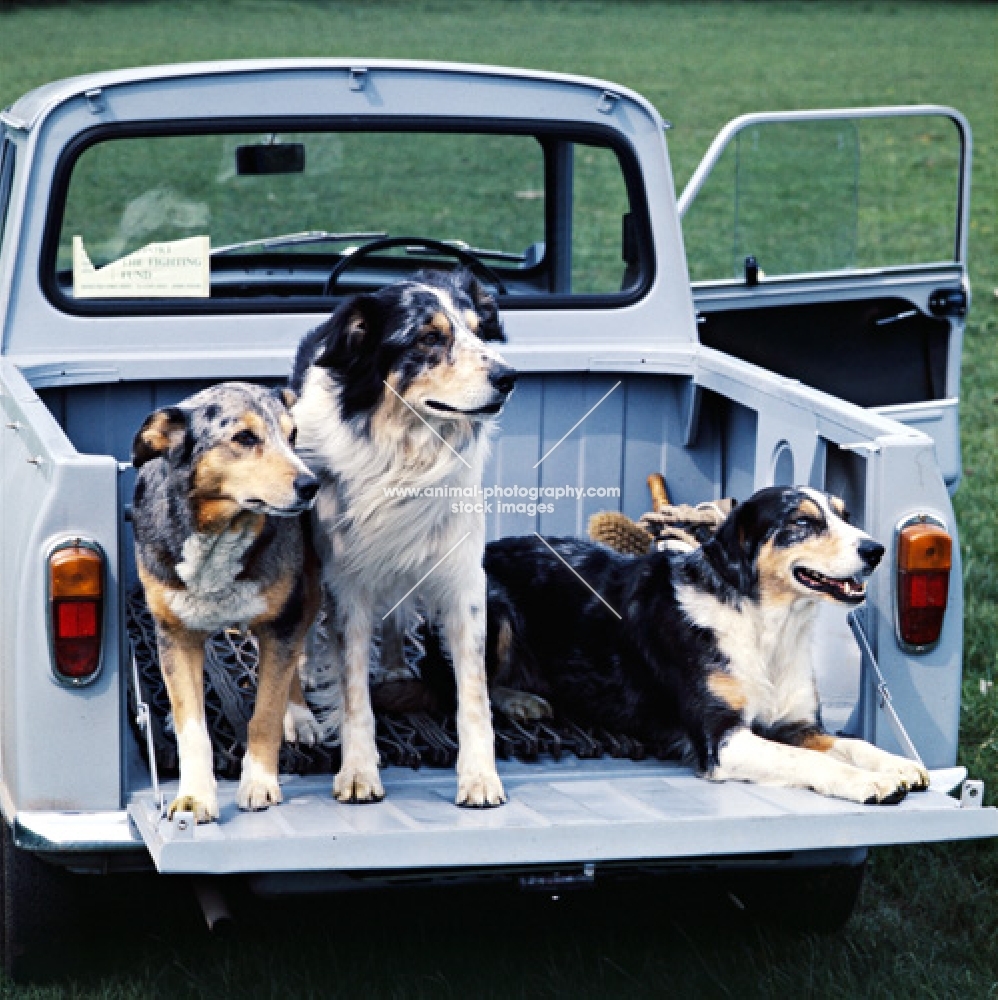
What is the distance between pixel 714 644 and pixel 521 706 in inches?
21.3

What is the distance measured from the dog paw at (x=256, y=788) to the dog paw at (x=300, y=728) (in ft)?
1.28

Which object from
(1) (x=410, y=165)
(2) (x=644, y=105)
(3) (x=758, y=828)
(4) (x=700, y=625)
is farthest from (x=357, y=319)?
(1) (x=410, y=165)

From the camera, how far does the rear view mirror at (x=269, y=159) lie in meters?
5.53

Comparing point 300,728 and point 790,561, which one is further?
point 300,728

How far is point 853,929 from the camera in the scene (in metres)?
4.41

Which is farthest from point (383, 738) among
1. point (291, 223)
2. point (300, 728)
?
point (291, 223)

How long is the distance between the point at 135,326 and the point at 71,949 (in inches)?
71.8

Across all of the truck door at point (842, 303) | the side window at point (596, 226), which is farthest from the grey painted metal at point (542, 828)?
the side window at point (596, 226)

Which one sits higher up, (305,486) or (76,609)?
(305,486)

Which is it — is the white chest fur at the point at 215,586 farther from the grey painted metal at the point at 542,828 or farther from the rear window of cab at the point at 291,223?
the rear window of cab at the point at 291,223

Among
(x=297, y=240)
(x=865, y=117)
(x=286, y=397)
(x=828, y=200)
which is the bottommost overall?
(x=286, y=397)

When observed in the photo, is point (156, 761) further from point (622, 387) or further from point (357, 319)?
point (622, 387)

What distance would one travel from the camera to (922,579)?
366 cm

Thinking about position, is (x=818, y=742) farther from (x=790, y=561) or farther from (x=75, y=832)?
(x=75, y=832)
